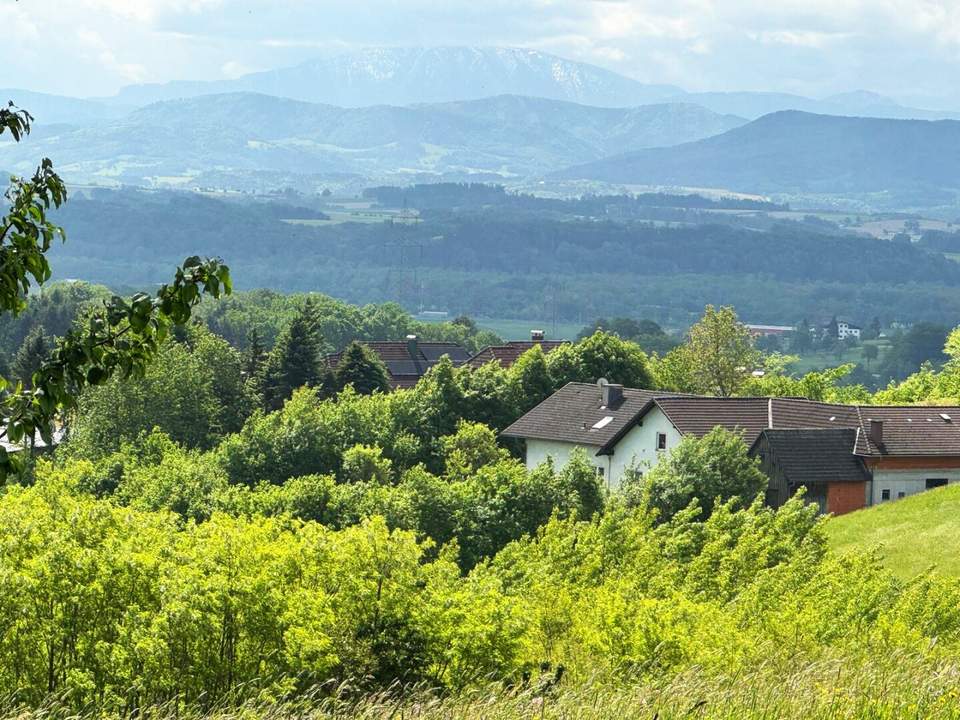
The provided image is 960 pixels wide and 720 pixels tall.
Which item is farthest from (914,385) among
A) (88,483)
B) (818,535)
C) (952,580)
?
(952,580)

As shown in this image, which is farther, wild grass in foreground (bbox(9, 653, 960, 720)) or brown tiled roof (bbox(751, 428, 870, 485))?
brown tiled roof (bbox(751, 428, 870, 485))

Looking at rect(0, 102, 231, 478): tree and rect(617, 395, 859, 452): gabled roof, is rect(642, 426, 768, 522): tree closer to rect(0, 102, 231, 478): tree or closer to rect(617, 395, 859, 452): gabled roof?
rect(617, 395, 859, 452): gabled roof

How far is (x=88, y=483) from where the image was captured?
62.7 meters

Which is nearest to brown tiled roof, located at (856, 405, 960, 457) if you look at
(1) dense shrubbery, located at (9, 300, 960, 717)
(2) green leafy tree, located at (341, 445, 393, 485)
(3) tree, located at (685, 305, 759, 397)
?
(2) green leafy tree, located at (341, 445, 393, 485)

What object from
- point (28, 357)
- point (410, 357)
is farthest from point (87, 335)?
point (410, 357)

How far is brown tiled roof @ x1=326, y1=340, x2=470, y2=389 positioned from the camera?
107m

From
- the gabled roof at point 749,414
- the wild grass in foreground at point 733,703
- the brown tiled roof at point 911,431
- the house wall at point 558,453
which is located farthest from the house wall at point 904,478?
the wild grass in foreground at point 733,703

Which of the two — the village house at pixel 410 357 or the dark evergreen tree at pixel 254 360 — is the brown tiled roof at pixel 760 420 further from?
the village house at pixel 410 357

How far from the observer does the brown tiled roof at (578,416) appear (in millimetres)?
61750

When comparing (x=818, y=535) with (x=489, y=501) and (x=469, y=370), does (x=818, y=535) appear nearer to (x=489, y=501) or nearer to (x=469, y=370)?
(x=489, y=501)

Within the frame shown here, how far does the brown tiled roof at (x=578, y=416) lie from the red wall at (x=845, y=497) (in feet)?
24.9

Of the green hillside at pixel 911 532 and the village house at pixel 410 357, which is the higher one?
the green hillside at pixel 911 532

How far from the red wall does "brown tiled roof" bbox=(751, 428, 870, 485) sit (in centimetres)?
27

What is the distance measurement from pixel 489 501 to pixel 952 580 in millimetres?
22166
